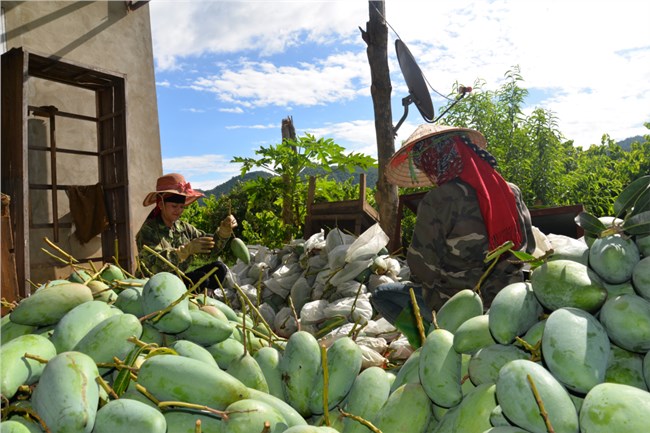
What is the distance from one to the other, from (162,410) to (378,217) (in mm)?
4716

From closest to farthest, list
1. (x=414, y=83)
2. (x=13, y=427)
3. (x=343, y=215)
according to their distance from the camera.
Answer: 1. (x=13, y=427)
2. (x=414, y=83)
3. (x=343, y=215)

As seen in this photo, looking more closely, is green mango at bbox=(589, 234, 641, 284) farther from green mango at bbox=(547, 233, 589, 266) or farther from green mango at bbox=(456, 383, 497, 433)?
green mango at bbox=(456, 383, 497, 433)

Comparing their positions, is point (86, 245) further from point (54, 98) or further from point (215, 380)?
point (215, 380)

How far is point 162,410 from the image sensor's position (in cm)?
99

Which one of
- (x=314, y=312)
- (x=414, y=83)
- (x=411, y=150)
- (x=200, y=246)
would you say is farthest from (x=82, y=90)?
(x=411, y=150)

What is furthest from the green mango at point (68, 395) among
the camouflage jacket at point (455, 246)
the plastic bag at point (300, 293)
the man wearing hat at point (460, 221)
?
the plastic bag at point (300, 293)

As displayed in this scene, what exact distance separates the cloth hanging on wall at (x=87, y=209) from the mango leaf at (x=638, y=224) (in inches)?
223

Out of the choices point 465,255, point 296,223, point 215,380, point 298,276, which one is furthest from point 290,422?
point 296,223

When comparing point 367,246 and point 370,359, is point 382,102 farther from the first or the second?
point 370,359

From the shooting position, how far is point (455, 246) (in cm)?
277

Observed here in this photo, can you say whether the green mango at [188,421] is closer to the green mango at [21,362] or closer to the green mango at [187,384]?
the green mango at [187,384]

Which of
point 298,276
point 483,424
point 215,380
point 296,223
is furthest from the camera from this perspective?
point 296,223

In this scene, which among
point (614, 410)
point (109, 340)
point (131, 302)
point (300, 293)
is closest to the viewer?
point (614, 410)

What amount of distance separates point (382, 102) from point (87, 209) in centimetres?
341
